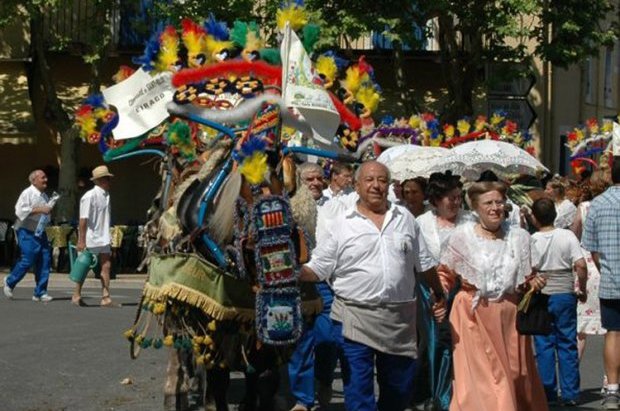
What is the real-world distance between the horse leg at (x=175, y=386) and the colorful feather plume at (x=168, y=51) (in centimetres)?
200

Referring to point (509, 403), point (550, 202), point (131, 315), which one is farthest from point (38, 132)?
point (509, 403)

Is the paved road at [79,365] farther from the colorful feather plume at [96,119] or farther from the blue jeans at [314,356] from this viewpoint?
the colorful feather plume at [96,119]

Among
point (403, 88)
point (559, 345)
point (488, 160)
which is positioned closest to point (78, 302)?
point (488, 160)

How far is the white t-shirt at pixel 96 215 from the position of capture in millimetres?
17500

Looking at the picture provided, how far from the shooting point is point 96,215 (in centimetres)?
1756

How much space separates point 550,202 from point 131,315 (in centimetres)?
705

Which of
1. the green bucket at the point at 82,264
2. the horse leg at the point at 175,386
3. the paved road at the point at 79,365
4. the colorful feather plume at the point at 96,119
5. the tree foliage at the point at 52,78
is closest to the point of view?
the horse leg at the point at 175,386

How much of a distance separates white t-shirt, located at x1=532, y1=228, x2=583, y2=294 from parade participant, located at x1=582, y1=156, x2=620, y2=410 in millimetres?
177

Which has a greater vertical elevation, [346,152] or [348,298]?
[346,152]

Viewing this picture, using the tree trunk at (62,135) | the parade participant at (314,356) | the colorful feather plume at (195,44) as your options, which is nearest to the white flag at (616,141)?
the parade participant at (314,356)

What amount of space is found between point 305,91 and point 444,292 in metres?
1.52

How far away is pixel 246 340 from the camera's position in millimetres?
9039

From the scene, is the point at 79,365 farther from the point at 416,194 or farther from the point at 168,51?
the point at 168,51

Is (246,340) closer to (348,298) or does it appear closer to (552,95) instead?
(348,298)
